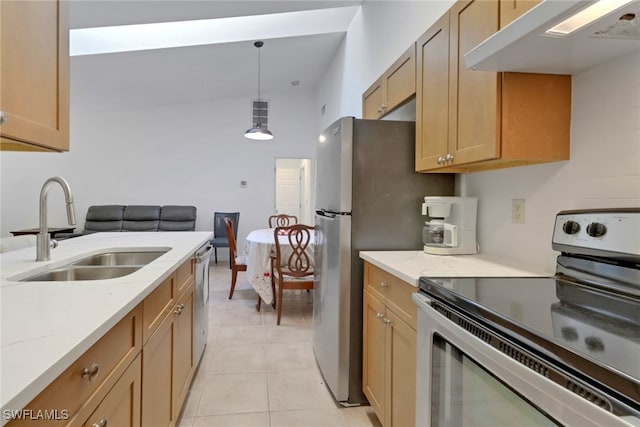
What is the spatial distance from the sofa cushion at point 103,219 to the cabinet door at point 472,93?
6.07 m

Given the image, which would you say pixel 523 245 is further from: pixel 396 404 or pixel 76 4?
pixel 76 4

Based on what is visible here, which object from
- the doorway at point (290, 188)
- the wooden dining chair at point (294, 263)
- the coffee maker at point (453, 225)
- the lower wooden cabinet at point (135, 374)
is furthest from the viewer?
the doorway at point (290, 188)

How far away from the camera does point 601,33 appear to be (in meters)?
0.97

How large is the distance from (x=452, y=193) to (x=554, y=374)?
5.17ft

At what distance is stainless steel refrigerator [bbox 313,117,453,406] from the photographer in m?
1.96

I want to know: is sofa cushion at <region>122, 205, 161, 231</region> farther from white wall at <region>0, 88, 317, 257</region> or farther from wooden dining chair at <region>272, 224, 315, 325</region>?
wooden dining chair at <region>272, 224, 315, 325</region>

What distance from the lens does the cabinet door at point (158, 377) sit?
119 cm

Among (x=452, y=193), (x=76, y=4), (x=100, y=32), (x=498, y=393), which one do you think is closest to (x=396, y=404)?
(x=498, y=393)

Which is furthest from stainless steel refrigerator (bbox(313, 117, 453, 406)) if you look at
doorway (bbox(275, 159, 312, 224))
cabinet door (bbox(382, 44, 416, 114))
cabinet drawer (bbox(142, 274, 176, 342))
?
doorway (bbox(275, 159, 312, 224))

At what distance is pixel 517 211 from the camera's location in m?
1.62

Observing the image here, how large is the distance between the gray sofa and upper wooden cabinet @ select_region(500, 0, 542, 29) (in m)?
5.74

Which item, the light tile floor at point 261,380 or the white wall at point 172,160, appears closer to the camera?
the light tile floor at point 261,380

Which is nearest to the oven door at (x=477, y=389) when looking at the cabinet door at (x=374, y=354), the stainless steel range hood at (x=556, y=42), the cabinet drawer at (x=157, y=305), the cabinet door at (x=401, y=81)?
the cabinet door at (x=374, y=354)

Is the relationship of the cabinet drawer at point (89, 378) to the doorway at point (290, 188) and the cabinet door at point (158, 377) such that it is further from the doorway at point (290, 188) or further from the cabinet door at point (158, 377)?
the doorway at point (290, 188)
